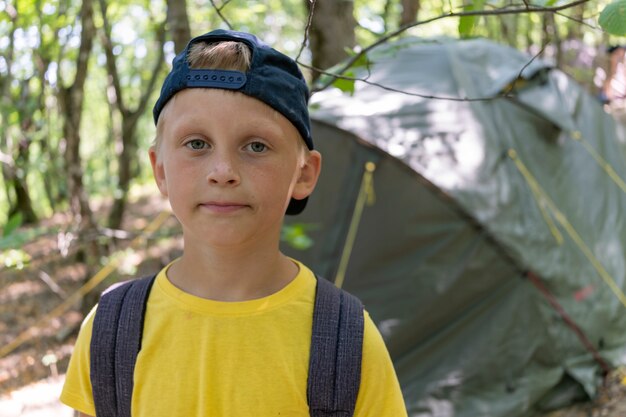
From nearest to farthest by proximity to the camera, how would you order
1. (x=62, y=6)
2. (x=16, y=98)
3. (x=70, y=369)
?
(x=70, y=369) < (x=62, y=6) < (x=16, y=98)

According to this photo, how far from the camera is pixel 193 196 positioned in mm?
1187

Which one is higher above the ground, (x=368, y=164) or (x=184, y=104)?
(x=184, y=104)

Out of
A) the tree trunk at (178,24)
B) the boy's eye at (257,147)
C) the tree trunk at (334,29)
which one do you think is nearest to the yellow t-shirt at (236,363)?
the boy's eye at (257,147)

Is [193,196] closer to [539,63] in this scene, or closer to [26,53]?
[539,63]

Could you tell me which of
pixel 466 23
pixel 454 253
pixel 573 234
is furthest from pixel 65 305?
pixel 466 23

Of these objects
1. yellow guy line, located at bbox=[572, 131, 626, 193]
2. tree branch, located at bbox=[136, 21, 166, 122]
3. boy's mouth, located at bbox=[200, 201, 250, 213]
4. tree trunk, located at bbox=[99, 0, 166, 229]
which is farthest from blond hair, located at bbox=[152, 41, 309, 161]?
tree branch, located at bbox=[136, 21, 166, 122]

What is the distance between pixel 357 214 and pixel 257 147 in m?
2.62

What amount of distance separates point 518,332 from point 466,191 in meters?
0.82

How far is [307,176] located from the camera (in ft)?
4.45

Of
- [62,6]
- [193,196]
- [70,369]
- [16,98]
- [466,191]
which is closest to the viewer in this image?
[193,196]

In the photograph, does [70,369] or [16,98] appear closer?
[70,369]

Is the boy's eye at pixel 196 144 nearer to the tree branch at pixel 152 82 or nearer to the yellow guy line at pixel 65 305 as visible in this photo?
the yellow guy line at pixel 65 305

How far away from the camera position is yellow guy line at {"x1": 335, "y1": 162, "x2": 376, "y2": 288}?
3.78 meters

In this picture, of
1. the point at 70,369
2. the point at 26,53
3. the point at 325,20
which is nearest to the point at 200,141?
the point at 70,369
